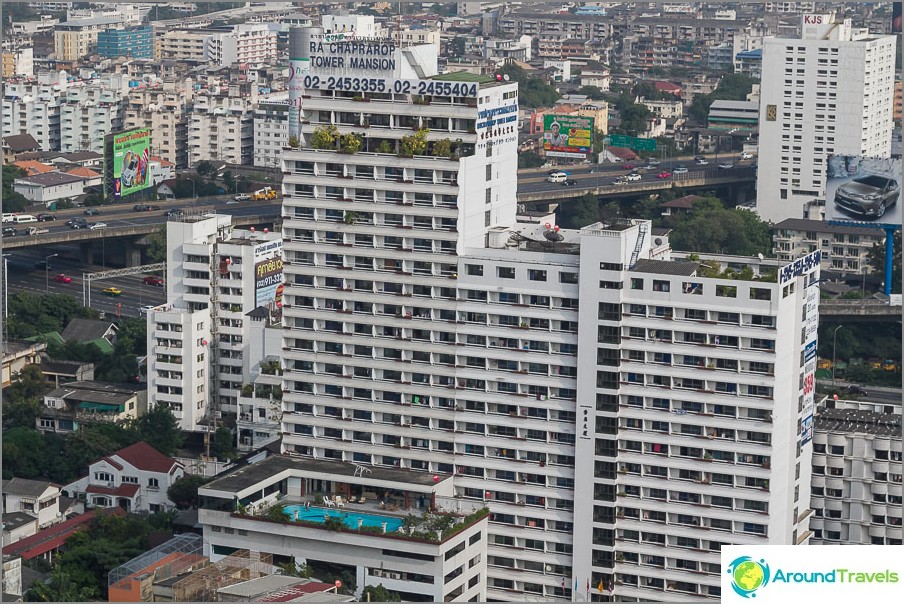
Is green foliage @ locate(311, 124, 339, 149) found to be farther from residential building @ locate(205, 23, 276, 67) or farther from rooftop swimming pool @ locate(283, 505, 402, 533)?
residential building @ locate(205, 23, 276, 67)

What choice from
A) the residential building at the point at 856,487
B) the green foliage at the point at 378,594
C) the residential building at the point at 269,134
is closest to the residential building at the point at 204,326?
the green foliage at the point at 378,594

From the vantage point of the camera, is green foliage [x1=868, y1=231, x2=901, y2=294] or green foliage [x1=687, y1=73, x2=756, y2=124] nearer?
green foliage [x1=868, y1=231, x2=901, y2=294]

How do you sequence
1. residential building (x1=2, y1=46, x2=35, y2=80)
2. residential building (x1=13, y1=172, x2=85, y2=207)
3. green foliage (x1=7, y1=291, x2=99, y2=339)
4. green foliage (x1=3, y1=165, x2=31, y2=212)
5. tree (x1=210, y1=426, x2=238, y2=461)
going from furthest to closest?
residential building (x1=2, y1=46, x2=35, y2=80)
residential building (x1=13, y1=172, x2=85, y2=207)
green foliage (x1=3, y1=165, x2=31, y2=212)
green foliage (x1=7, y1=291, x2=99, y2=339)
tree (x1=210, y1=426, x2=238, y2=461)

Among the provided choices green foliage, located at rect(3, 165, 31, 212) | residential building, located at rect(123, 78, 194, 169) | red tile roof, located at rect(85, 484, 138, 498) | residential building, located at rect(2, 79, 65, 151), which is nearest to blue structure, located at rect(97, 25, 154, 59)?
residential building, located at rect(123, 78, 194, 169)

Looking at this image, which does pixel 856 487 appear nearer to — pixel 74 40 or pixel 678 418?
pixel 678 418

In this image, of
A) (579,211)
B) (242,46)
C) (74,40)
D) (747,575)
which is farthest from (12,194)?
(747,575)

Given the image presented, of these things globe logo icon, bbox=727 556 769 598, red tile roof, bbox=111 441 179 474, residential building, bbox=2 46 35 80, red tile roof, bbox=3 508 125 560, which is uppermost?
globe logo icon, bbox=727 556 769 598

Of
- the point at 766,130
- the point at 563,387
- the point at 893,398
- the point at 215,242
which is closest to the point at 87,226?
the point at 215,242

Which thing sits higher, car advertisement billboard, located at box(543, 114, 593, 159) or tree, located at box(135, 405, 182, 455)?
car advertisement billboard, located at box(543, 114, 593, 159)
